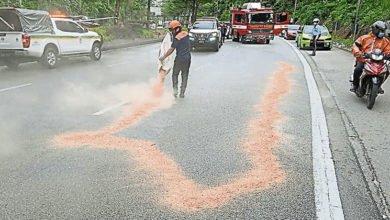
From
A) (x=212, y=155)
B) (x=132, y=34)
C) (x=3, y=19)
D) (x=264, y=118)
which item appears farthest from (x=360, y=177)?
(x=132, y=34)

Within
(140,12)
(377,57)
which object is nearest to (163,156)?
(377,57)

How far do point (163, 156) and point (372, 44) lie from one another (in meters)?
5.44

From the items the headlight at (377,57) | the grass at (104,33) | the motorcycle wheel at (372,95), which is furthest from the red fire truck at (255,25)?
the motorcycle wheel at (372,95)

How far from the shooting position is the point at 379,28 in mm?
7492

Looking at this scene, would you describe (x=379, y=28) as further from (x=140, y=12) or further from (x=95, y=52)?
(x=140, y=12)

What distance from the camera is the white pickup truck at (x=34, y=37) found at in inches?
473

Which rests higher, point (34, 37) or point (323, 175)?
point (34, 37)

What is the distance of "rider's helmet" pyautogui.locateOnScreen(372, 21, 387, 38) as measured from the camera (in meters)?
7.45

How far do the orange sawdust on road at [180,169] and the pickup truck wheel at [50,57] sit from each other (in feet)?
22.0

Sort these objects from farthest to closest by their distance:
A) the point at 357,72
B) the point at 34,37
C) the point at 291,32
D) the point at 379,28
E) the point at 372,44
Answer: the point at 291,32 < the point at 34,37 < the point at 357,72 < the point at 372,44 < the point at 379,28

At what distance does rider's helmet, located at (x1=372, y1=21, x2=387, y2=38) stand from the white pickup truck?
1016 cm

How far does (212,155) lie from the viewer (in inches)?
191

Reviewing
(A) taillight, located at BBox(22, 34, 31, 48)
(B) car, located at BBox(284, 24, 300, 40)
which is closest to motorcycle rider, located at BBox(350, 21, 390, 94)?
(A) taillight, located at BBox(22, 34, 31, 48)

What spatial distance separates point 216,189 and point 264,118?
10.3 ft
